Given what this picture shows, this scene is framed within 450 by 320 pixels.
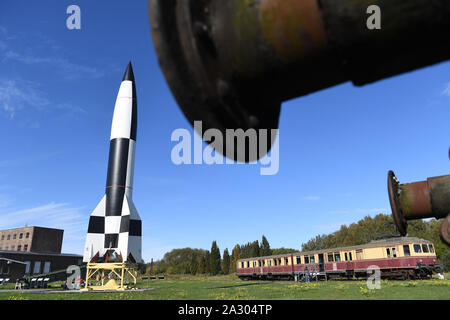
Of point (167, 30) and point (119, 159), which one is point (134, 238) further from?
point (167, 30)

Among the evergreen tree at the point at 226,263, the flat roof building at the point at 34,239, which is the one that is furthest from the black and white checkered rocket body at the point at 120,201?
the flat roof building at the point at 34,239

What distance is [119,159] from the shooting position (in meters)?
23.8

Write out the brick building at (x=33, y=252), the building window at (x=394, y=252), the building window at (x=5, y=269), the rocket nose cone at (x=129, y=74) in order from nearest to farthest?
the building window at (x=394, y=252)
the rocket nose cone at (x=129, y=74)
the building window at (x=5, y=269)
the brick building at (x=33, y=252)

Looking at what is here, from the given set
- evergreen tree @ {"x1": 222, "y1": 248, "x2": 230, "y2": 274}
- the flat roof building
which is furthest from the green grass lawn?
evergreen tree @ {"x1": 222, "y1": 248, "x2": 230, "y2": 274}

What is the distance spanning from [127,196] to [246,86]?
24.1 metres

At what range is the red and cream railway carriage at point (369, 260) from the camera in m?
20.0

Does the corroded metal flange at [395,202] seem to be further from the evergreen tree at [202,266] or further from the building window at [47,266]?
the evergreen tree at [202,266]

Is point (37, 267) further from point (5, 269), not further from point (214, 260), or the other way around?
point (214, 260)

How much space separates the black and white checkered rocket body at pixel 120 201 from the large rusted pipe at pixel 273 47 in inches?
891

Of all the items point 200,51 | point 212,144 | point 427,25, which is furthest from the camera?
point 212,144

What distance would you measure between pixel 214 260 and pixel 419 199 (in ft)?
200

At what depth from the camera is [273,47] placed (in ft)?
2.76

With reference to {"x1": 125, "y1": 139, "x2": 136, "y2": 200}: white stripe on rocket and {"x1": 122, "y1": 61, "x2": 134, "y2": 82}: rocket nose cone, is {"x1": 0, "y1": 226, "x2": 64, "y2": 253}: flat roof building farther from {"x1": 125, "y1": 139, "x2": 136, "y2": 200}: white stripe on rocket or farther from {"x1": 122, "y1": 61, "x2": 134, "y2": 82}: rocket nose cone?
{"x1": 122, "y1": 61, "x2": 134, "y2": 82}: rocket nose cone
